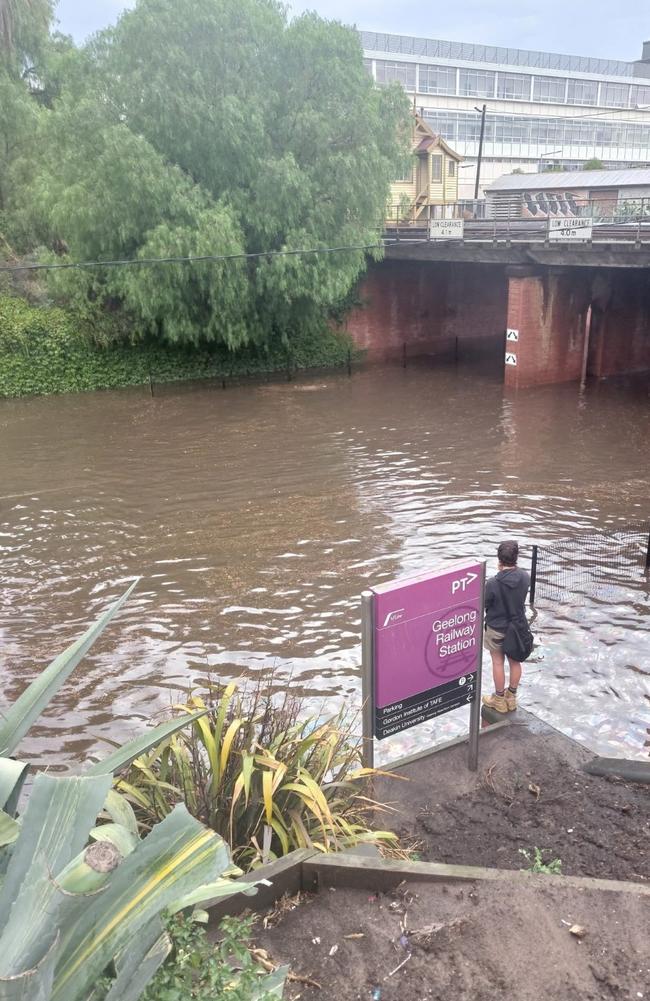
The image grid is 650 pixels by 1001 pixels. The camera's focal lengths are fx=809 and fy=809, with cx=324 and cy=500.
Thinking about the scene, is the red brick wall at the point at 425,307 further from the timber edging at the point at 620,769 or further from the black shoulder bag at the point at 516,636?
the timber edging at the point at 620,769

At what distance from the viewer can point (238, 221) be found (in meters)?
23.2

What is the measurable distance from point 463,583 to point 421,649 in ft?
1.80

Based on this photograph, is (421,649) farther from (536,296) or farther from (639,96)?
(639,96)

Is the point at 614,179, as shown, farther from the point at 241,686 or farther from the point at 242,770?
the point at 242,770

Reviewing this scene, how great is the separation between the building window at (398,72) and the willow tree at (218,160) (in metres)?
48.5

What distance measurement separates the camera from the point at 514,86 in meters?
76.2

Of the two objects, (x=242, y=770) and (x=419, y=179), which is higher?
(x=419, y=179)

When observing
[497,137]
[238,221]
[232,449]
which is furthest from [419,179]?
[497,137]

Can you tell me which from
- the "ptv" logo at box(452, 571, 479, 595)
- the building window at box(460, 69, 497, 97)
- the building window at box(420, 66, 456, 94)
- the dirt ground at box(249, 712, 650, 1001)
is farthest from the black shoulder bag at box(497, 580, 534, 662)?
the building window at box(460, 69, 497, 97)

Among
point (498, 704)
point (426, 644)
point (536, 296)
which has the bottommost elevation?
point (498, 704)

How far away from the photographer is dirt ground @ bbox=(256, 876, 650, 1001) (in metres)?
3.37

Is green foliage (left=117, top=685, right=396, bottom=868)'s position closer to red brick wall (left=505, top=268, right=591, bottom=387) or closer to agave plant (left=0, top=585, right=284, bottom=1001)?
agave plant (left=0, top=585, right=284, bottom=1001)

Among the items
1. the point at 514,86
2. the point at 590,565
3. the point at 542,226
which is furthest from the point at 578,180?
the point at 590,565

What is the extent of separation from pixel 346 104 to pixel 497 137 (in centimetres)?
5456
